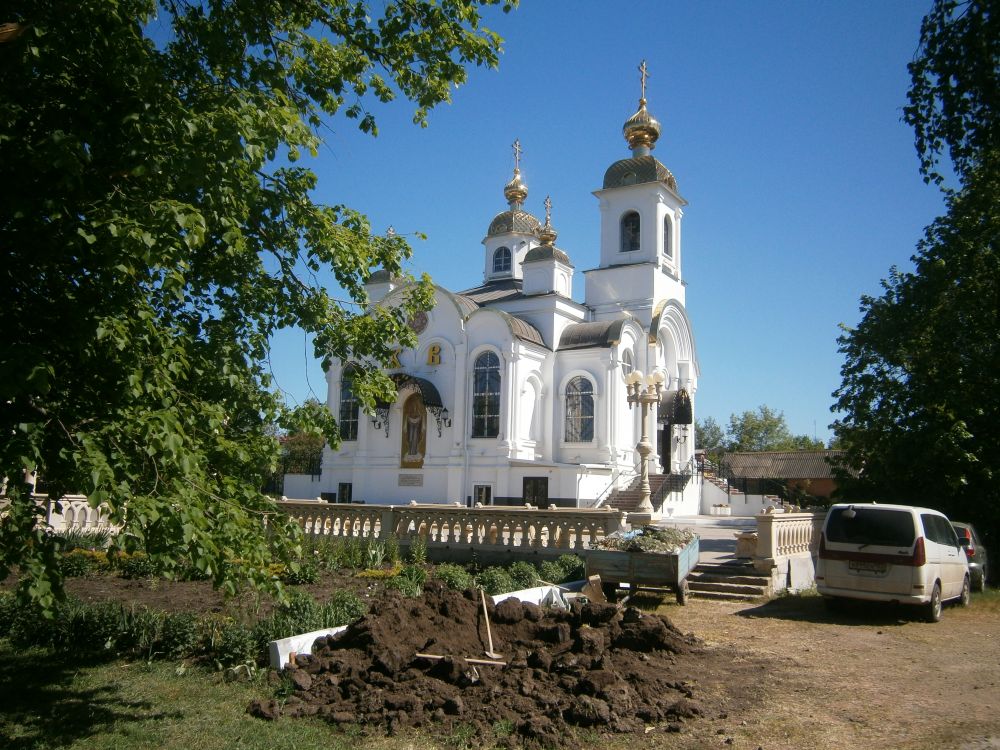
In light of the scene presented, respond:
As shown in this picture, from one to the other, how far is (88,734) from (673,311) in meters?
32.8

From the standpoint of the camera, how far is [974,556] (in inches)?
595

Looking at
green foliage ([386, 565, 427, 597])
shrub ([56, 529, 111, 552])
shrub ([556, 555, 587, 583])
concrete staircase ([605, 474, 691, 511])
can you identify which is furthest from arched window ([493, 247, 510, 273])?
green foliage ([386, 565, 427, 597])

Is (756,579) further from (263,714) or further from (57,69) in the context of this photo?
(57,69)

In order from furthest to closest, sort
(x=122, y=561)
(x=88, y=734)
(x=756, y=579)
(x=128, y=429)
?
1. (x=756, y=579)
2. (x=122, y=561)
3. (x=88, y=734)
4. (x=128, y=429)

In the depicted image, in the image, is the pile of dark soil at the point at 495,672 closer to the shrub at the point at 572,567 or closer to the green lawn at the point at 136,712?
the green lawn at the point at 136,712

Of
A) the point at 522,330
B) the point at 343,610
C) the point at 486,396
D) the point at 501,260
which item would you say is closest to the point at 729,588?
the point at 343,610

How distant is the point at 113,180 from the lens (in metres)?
5.07

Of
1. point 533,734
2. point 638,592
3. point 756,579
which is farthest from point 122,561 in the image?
point 756,579

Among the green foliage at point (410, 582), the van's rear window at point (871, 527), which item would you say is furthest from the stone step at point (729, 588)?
the green foliage at point (410, 582)

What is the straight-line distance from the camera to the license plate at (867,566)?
1125 cm

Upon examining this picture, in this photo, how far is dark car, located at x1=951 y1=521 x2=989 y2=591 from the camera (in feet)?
49.3

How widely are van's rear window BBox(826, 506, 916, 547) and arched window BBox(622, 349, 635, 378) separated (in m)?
21.0

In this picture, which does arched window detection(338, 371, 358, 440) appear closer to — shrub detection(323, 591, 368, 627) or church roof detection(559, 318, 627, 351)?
church roof detection(559, 318, 627, 351)

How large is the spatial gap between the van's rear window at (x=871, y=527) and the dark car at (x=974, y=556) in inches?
180
